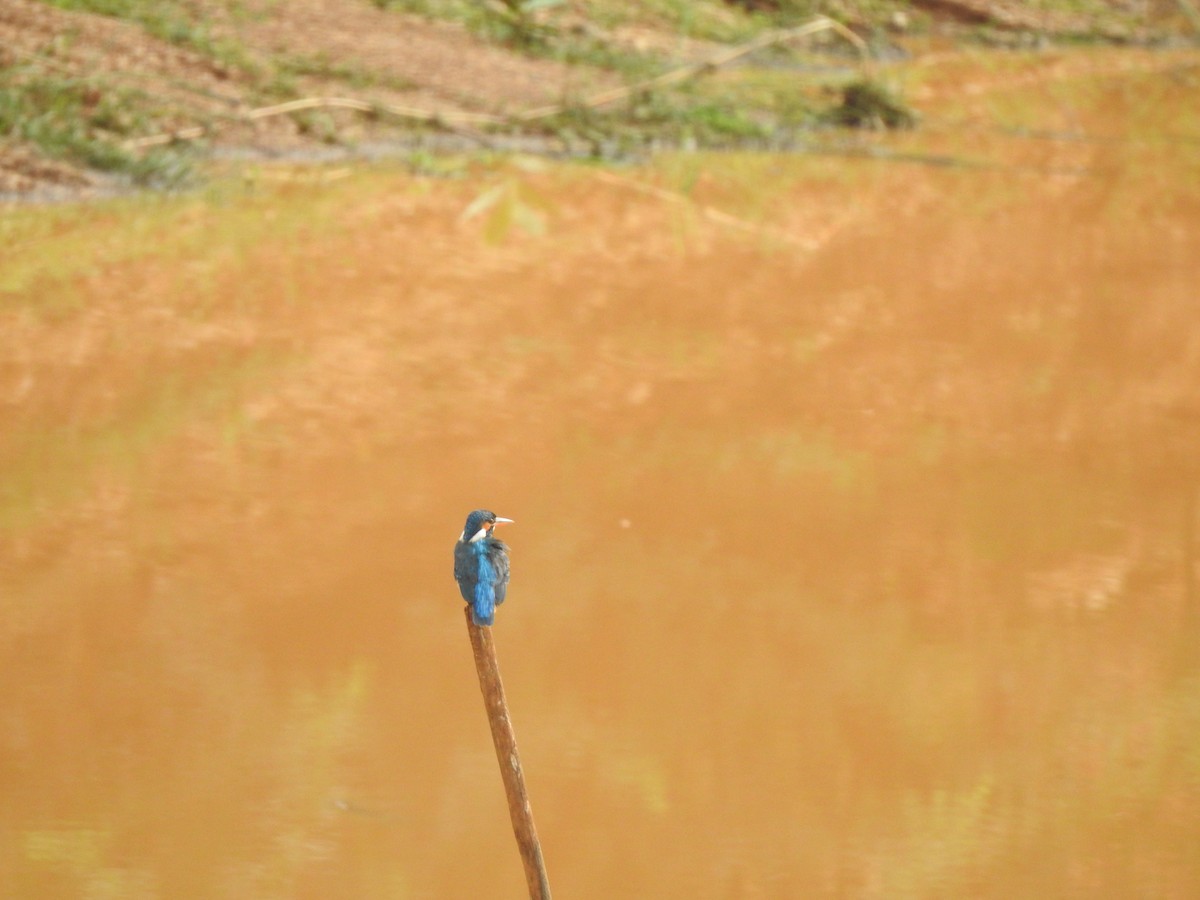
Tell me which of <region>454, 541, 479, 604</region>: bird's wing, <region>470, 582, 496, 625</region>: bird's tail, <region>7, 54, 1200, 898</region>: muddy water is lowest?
<region>470, 582, 496, 625</region>: bird's tail

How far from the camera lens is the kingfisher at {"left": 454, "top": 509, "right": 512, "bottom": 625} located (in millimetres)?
1776

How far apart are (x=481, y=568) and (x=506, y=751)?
21 cm

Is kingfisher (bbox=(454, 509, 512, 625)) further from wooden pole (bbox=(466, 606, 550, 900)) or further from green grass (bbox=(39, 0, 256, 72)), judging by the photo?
green grass (bbox=(39, 0, 256, 72))

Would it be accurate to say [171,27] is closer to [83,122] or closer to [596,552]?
[83,122]

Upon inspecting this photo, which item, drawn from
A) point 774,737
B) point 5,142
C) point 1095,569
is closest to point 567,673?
point 774,737

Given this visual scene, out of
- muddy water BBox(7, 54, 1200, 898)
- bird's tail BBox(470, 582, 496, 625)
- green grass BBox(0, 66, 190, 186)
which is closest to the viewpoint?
bird's tail BBox(470, 582, 496, 625)

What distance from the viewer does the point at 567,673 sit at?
10.6 ft

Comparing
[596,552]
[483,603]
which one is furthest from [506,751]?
[596,552]

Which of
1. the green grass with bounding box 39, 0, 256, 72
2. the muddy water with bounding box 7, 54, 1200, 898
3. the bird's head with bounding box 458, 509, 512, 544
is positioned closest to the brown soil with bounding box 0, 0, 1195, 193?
the green grass with bounding box 39, 0, 256, 72

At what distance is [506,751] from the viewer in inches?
72.2

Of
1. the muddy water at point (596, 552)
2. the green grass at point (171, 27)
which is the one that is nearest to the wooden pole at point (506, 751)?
the muddy water at point (596, 552)

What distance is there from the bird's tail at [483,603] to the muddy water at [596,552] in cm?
92

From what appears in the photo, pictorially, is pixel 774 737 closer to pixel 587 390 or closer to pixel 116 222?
pixel 587 390

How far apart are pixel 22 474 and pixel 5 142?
3.15 metres
